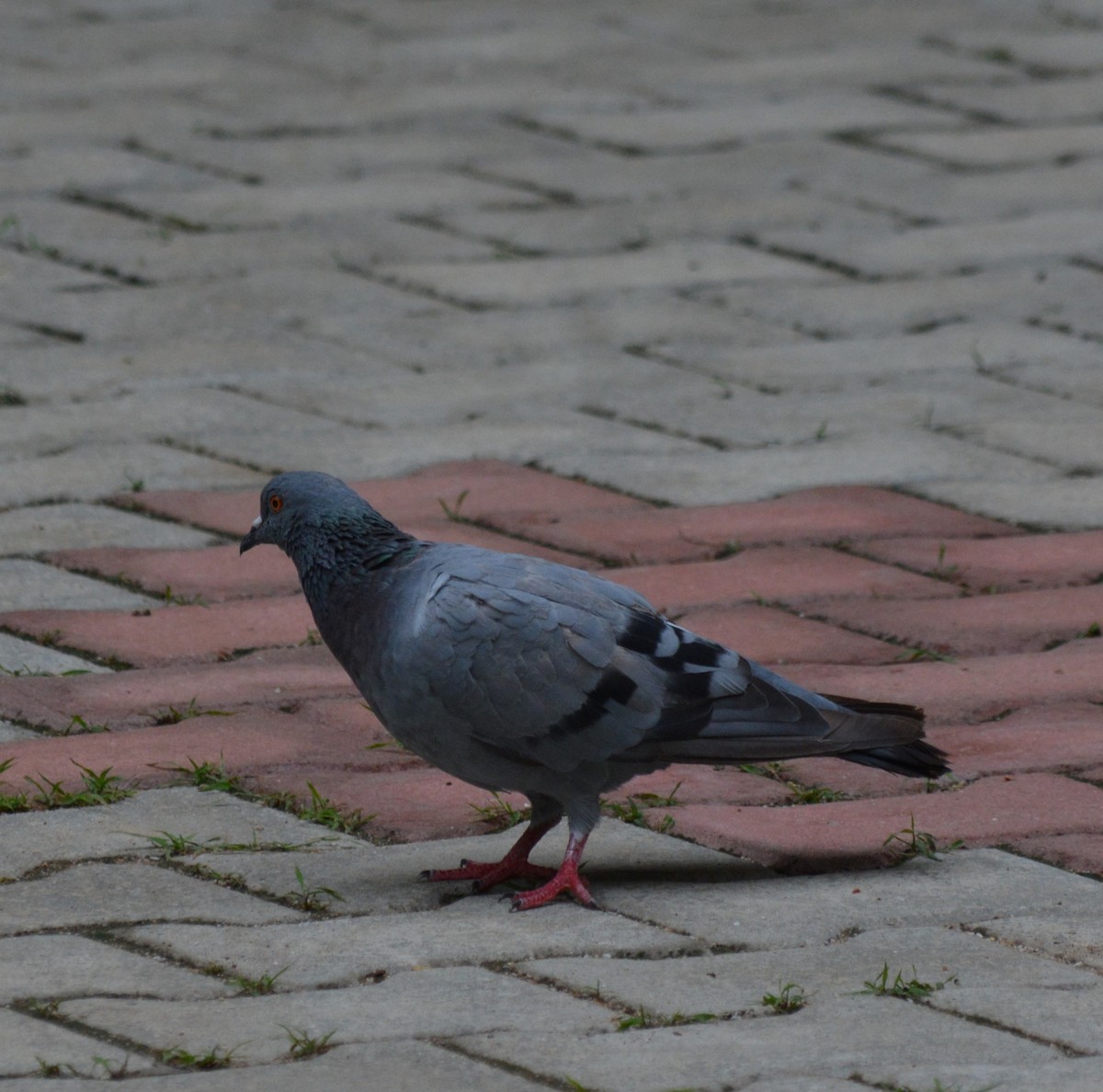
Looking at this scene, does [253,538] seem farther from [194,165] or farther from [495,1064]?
[194,165]

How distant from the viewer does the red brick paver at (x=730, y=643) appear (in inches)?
133

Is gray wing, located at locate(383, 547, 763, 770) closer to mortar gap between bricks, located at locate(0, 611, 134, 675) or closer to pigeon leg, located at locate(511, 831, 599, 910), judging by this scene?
pigeon leg, located at locate(511, 831, 599, 910)

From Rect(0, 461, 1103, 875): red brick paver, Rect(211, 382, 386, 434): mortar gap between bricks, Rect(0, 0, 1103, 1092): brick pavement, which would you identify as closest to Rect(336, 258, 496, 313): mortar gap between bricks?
Rect(0, 0, 1103, 1092): brick pavement

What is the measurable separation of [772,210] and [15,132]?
2458mm

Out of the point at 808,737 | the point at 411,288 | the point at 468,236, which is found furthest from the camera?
the point at 468,236

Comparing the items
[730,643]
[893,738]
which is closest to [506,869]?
[893,738]

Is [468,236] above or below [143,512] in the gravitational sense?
above

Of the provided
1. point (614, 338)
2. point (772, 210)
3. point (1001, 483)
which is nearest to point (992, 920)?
point (1001, 483)

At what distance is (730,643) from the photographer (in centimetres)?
394

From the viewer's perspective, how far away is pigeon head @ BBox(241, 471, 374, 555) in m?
3.29

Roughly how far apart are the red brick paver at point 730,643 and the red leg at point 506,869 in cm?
18

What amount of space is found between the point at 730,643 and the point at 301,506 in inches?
37.2

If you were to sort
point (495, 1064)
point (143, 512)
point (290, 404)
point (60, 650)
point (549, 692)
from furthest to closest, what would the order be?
1. point (290, 404)
2. point (143, 512)
3. point (60, 650)
4. point (549, 692)
5. point (495, 1064)

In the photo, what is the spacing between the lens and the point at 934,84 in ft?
26.6
